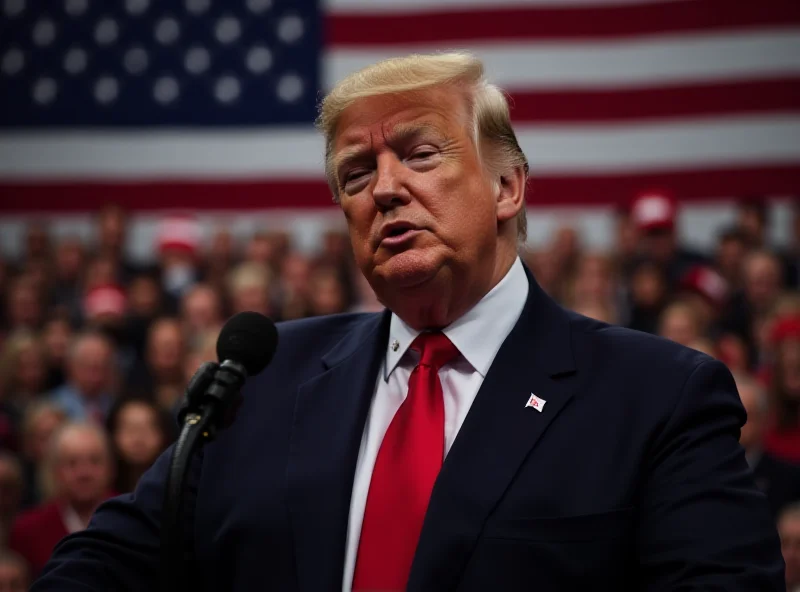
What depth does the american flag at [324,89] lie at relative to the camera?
916cm

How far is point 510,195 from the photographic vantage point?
218cm

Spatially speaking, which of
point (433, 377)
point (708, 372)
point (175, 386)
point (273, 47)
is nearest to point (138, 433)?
point (175, 386)

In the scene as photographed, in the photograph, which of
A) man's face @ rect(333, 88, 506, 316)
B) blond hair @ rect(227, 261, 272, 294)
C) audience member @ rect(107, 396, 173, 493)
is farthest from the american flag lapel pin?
blond hair @ rect(227, 261, 272, 294)

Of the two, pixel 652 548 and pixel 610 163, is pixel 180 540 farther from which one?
pixel 610 163

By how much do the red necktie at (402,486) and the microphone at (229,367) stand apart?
26 centimetres

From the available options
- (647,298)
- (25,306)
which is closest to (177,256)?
(25,306)

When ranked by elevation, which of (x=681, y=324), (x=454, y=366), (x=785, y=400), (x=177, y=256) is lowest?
(x=177, y=256)

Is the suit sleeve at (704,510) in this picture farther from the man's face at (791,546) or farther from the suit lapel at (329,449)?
the man's face at (791,546)

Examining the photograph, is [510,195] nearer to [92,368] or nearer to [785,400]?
[785,400]

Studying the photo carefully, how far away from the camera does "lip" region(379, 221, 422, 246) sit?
202 cm

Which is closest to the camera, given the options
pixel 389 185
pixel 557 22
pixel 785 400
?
pixel 389 185

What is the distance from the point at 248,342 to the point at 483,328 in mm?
445

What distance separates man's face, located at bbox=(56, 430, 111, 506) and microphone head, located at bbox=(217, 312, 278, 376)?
3.04 meters

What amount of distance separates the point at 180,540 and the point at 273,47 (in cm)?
839
